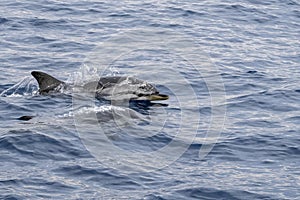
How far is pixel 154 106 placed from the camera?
1973 cm

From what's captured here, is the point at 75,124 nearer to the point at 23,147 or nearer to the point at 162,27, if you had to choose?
the point at 23,147

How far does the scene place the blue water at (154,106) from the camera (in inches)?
579

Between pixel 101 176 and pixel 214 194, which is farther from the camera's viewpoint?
pixel 101 176

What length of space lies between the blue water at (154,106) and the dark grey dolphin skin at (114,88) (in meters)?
0.36

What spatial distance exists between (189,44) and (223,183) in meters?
12.2

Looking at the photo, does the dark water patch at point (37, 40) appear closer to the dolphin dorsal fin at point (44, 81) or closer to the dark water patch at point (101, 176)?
the dolphin dorsal fin at point (44, 81)

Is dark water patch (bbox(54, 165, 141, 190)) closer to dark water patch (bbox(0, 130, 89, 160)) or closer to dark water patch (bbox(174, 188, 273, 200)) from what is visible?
dark water patch (bbox(0, 130, 89, 160))

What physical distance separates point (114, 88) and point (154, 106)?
1299 millimetres

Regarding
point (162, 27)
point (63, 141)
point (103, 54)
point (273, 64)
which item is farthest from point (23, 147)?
point (162, 27)

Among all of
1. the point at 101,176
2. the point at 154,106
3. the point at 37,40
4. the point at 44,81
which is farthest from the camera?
the point at 37,40

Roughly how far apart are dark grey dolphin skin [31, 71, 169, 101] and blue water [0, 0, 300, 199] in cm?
36


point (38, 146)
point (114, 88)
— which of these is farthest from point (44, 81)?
point (38, 146)

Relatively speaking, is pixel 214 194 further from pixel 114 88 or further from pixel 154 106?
pixel 114 88

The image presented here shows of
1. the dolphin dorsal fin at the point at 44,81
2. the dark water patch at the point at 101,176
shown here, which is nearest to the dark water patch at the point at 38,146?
the dark water patch at the point at 101,176
